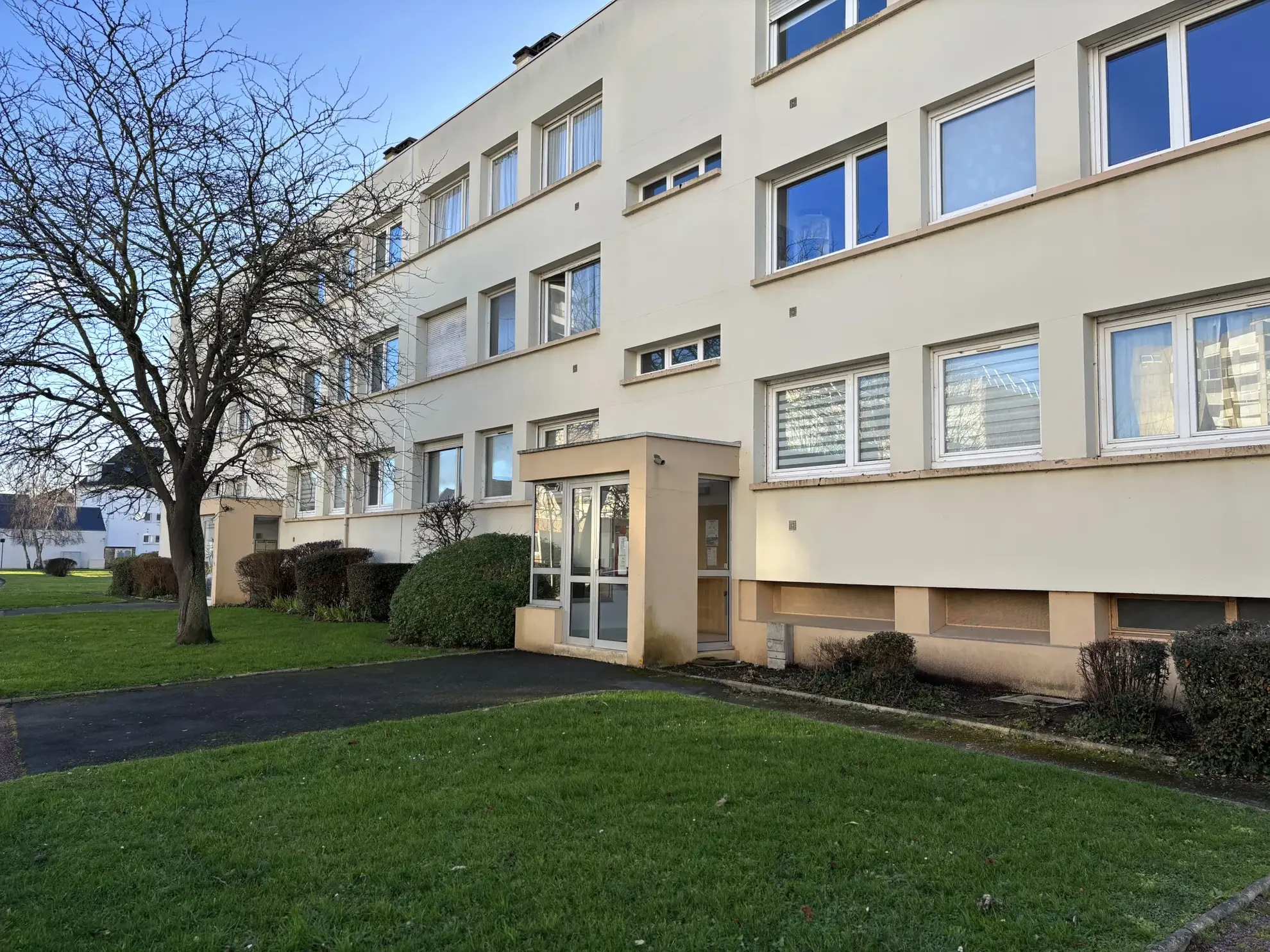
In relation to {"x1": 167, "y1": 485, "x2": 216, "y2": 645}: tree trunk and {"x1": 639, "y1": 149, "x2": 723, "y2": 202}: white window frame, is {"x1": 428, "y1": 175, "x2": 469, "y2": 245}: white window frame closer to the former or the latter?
{"x1": 639, "y1": 149, "x2": 723, "y2": 202}: white window frame

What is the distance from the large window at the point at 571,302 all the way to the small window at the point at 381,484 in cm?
497

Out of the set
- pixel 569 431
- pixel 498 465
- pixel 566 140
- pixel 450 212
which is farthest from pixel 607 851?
pixel 450 212

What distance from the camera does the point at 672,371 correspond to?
13.6m

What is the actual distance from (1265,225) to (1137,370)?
1.59 metres

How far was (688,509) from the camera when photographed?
11766 mm

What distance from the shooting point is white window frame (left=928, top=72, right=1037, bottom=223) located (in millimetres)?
9734

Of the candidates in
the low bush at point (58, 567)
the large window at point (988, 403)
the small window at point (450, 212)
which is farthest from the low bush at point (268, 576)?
the low bush at point (58, 567)

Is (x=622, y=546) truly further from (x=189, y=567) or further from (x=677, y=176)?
(x=189, y=567)

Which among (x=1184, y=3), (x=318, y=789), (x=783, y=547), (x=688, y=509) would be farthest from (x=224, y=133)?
(x=1184, y=3)

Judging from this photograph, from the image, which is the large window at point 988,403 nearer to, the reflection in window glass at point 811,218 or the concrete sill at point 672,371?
the reflection in window glass at point 811,218

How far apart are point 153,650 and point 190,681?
3.45 meters

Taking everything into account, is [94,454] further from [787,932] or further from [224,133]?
[787,932]

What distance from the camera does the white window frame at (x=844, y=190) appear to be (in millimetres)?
11398

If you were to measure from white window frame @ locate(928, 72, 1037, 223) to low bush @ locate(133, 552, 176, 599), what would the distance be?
2420 cm
